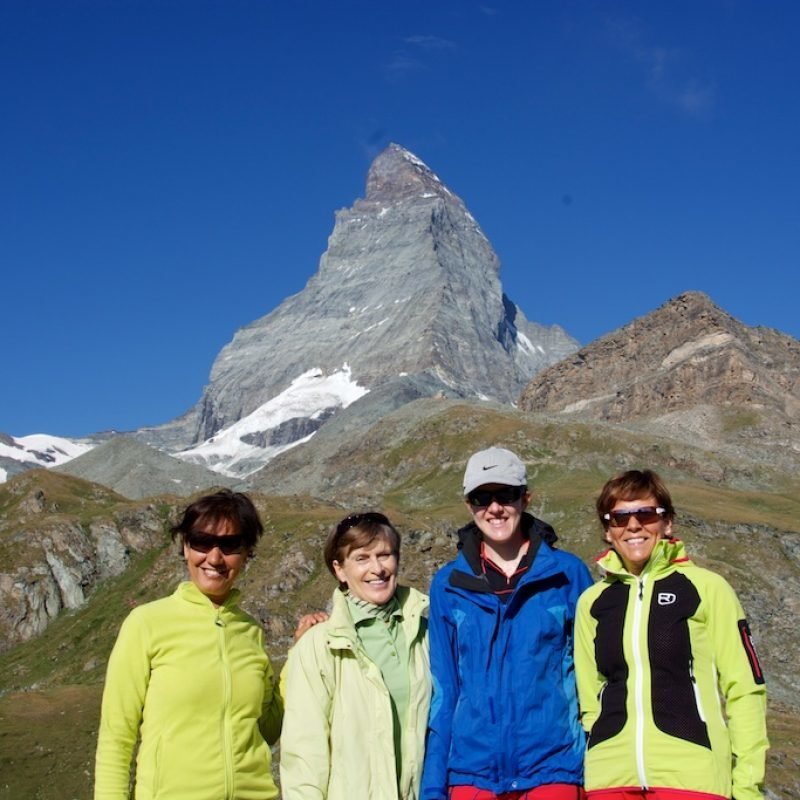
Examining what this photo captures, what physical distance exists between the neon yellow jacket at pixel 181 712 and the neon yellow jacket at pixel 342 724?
0.40 meters

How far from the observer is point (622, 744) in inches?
303

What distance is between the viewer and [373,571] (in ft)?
27.0

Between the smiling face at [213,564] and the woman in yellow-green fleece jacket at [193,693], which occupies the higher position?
the smiling face at [213,564]

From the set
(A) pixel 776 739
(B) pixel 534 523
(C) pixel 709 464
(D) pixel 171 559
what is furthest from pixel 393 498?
(B) pixel 534 523

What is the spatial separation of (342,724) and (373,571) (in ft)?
4.59

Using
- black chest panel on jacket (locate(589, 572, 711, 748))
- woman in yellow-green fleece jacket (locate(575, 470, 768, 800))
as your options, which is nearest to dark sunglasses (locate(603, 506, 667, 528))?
woman in yellow-green fleece jacket (locate(575, 470, 768, 800))

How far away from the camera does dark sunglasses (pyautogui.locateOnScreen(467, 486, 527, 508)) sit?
8562 millimetres

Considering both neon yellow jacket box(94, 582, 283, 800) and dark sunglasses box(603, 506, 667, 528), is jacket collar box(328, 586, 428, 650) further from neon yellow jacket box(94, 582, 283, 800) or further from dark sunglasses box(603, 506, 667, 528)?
dark sunglasses box(603, 506, 667, 528)

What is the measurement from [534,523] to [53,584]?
59.9 m

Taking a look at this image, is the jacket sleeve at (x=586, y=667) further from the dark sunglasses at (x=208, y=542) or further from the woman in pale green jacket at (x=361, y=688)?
the dark sunglasses at (x=208, y=542)

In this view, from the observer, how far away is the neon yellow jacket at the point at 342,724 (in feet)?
25.3

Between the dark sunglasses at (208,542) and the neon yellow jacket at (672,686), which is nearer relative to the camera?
the neon yellow jacket at (672,686)

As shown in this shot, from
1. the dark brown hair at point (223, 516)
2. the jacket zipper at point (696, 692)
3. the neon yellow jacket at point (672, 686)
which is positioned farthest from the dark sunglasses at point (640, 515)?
the dark brown hair at point (223, 516)

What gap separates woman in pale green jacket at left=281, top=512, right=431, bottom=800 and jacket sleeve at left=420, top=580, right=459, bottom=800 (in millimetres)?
88
